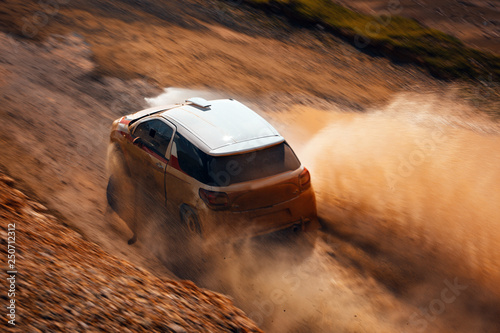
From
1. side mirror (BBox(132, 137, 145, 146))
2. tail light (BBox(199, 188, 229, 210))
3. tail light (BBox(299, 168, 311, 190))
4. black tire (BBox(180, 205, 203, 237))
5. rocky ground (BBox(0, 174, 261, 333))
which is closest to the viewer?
rocky ground (BBox(0, 174, 261, 333))

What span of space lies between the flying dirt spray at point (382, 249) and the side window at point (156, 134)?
77.4 inches

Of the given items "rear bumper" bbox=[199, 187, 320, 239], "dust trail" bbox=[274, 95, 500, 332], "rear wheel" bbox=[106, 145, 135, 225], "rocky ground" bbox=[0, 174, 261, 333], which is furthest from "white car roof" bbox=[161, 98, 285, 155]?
"dust trail" bbox=[274, 95, 500, 332]

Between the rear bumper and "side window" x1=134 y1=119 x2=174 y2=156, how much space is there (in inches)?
53.5

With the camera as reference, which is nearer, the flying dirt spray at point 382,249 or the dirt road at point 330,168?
the flying dirt spray at point 382,249

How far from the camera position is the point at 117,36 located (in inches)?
582

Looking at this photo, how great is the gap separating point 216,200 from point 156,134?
1767mm

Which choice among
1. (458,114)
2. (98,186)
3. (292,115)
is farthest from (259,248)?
(458,114)

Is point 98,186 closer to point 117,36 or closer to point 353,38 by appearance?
point 117,36

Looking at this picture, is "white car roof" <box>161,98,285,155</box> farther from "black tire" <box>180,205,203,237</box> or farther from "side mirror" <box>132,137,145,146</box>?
"black tire" <box>180,205,203,237</box>

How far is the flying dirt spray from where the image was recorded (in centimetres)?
627

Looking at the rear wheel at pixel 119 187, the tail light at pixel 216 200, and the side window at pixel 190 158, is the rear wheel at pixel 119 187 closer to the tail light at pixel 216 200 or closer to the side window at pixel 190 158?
the side window at pixel 190 158

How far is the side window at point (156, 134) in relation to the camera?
6.98m

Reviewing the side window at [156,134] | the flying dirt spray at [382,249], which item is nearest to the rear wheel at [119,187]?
the side window at [156,134]

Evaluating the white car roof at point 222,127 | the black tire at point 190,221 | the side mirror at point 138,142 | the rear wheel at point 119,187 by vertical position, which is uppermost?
the white car roof at point 222,127
